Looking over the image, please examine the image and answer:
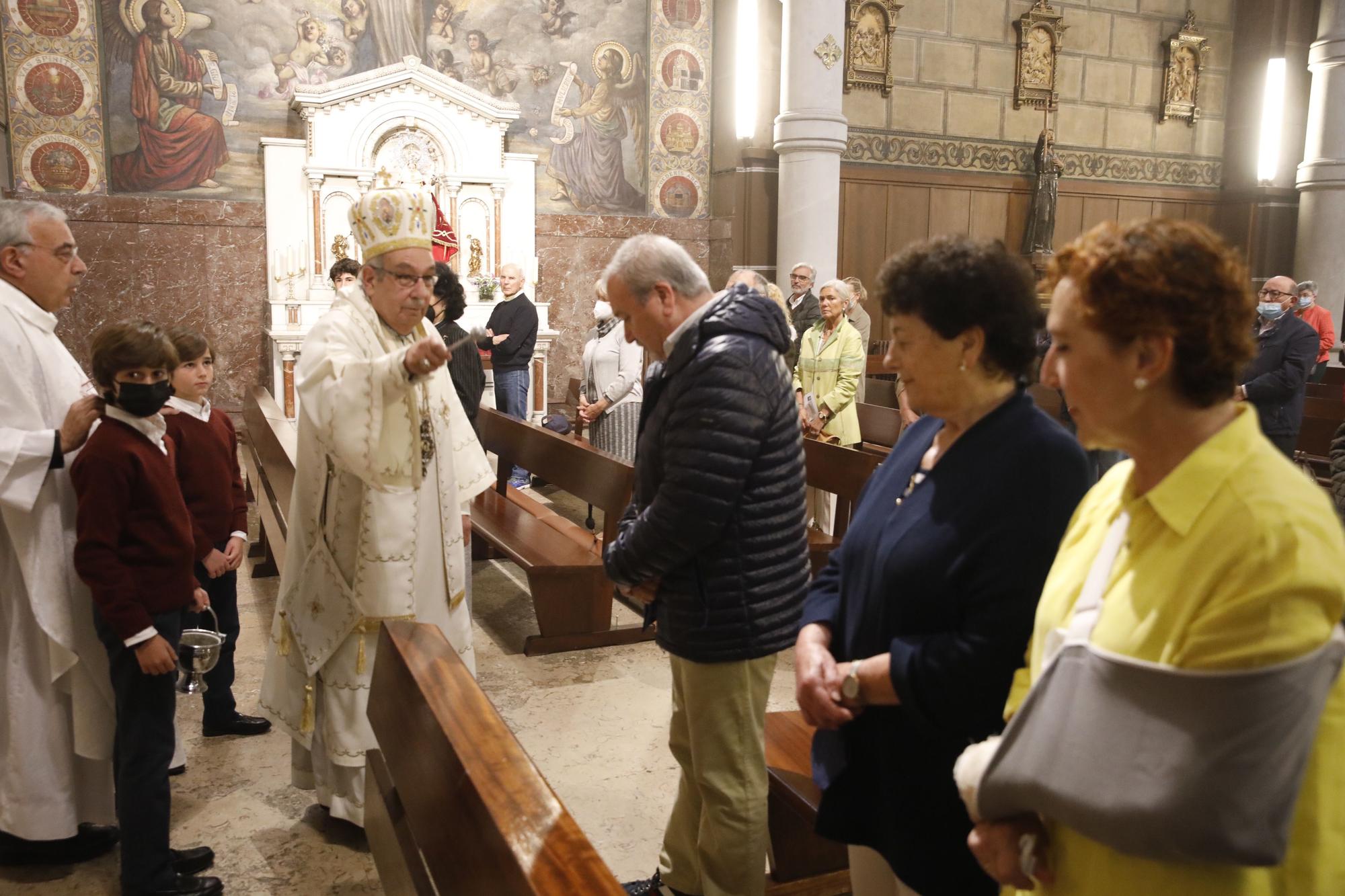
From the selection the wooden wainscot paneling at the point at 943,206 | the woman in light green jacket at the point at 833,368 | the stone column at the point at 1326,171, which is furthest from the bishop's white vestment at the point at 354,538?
the stone column at the point at 1326,171

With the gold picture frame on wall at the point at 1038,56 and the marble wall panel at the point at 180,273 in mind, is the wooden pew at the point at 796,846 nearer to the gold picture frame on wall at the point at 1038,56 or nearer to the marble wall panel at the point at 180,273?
the marble wall panel at the point at 180,273

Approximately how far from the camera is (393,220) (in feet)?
8.99

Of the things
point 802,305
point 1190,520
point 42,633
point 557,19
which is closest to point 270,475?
point 42,633

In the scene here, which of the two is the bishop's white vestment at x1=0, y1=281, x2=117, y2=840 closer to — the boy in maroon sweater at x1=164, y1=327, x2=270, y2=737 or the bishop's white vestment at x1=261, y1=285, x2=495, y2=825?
the boy in maroon sweater at x1=164, y1=327, x2=270, y2=737

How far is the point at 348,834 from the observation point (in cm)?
307

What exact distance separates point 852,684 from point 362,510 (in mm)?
1626

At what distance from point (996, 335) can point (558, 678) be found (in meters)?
3.11

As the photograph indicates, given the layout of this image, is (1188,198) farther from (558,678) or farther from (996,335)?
(996,335)

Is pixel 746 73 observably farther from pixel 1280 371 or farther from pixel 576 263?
pixel 1280 371

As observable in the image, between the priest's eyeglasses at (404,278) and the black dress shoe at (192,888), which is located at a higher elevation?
the priest's eyeglasses at (404,278)

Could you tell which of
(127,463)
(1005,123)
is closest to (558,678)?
(127,463)

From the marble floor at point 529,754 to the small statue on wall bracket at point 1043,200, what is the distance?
9.57 metres

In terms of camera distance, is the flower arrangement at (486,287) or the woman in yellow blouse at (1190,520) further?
the flower arrangement at (486,287)

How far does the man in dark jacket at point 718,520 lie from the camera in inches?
88.2
